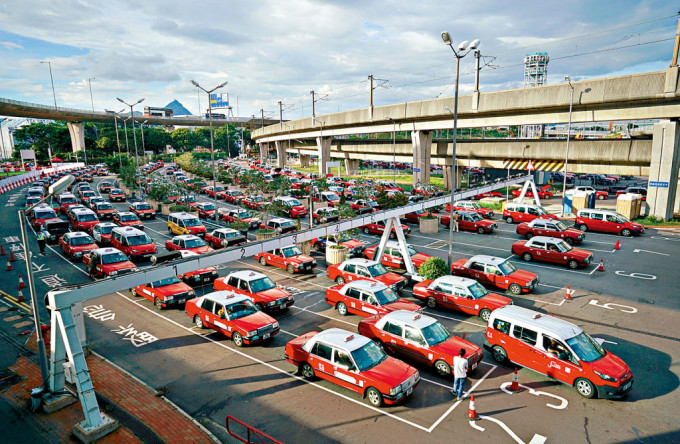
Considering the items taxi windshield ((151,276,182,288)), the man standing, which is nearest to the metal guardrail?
taxi windshield ((151,276,182,288))

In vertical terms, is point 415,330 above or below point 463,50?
below

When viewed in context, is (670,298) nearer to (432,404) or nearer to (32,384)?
(432,404)

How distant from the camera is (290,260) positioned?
72.4ft

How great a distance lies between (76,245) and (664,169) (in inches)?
1742

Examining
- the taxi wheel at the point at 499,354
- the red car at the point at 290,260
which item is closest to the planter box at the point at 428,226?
the red car at the point at 290,260

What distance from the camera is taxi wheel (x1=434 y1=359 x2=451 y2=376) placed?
11766 millimetres

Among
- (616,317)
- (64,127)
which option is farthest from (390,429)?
(64,127)

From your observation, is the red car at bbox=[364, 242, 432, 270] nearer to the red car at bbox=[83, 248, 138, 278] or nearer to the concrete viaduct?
the red car at bbox=[83, 248, 138, 278]

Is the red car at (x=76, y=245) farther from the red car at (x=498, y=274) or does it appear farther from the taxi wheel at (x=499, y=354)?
the taxi wheel at (x=499, y=354)

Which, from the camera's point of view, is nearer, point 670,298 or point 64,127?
point 670,298

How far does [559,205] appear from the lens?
43312 millimetres

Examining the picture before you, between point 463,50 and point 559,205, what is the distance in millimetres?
31636

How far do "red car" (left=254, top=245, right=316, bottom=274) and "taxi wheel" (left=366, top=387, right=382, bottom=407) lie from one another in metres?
11.3

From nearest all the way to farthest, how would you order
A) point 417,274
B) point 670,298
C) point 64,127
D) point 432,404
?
point 432,404, point 670,298, point 417,274, point 64,127
